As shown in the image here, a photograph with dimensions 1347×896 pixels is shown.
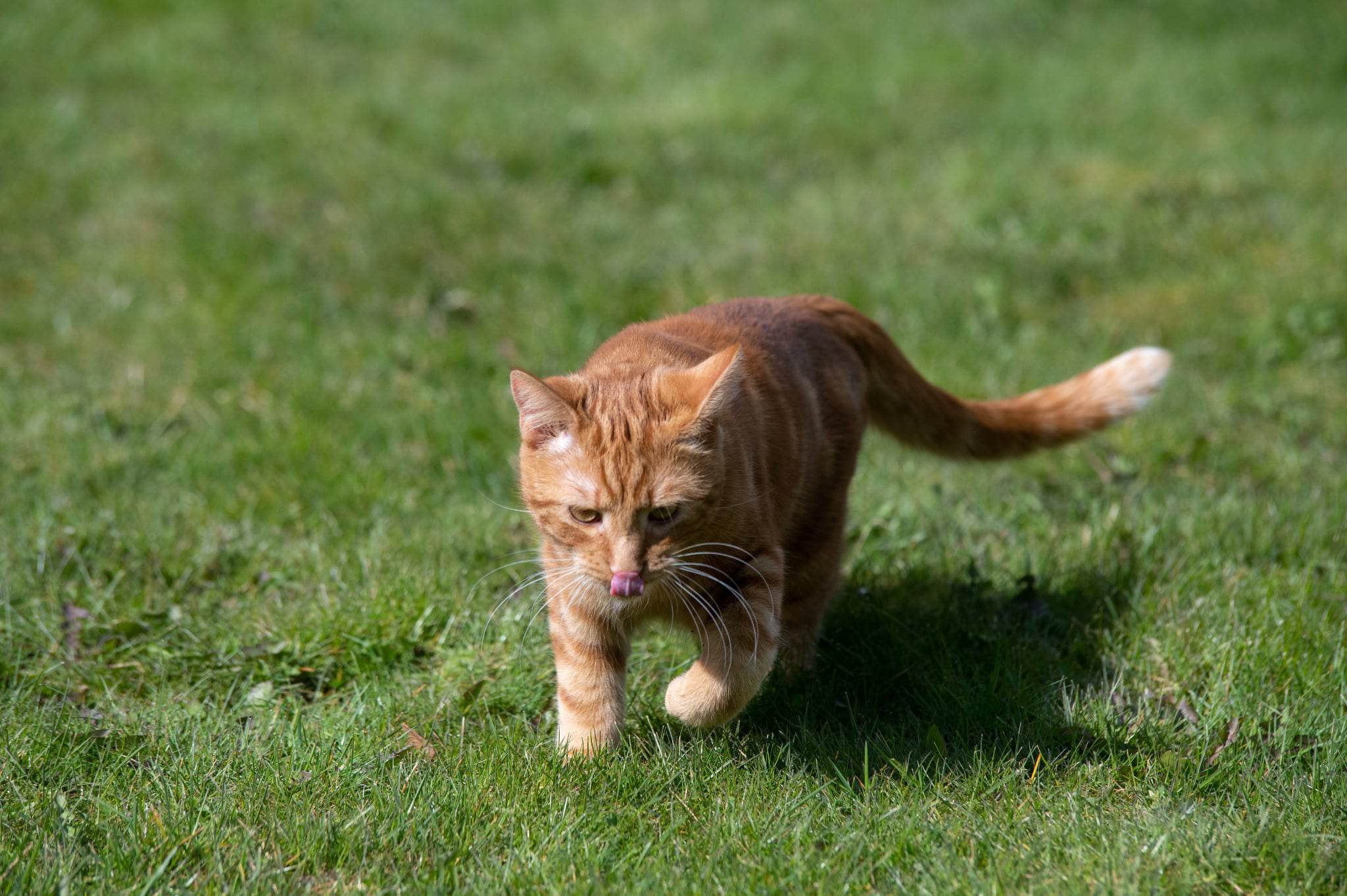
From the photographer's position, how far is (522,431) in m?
3.18

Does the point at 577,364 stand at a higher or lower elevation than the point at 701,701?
lower

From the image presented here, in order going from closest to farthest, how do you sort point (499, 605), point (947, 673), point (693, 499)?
point (693, 499), point (947, 673), point (499, 605)

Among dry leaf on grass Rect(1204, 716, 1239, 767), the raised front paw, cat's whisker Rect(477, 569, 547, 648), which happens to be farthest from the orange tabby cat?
dry leaf on grass Rect(1204, 716, 1239, 767)

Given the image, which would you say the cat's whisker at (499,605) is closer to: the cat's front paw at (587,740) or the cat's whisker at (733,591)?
the cat's front paw at (587,740)

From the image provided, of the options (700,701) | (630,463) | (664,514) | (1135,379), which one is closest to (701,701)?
(700,701)

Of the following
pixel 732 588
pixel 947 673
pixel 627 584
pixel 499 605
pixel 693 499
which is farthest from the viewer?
pixel 499 605

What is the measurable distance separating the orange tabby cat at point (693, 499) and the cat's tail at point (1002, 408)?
0.35m

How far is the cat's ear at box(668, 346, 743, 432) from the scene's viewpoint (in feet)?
9.80

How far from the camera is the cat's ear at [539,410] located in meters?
3.01

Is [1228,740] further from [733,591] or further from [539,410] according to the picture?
[539,410]

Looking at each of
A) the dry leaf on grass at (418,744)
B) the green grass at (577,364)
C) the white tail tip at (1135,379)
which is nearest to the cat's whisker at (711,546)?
the green grass at (577,364)

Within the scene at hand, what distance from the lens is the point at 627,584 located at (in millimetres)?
2924

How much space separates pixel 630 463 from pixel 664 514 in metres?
0.15

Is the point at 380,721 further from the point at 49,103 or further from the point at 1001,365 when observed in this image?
the point at 49,103
